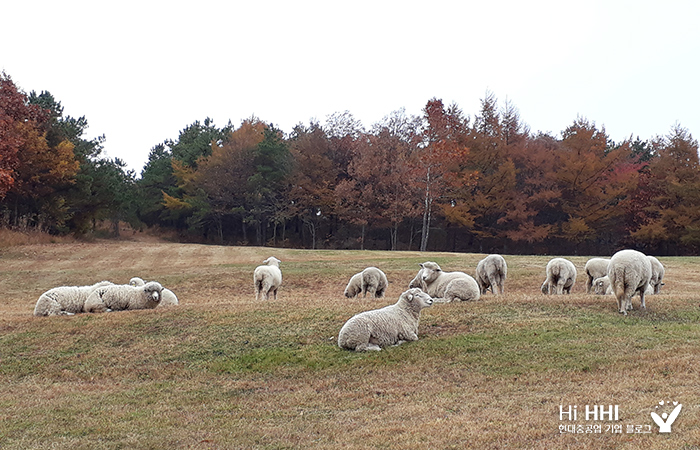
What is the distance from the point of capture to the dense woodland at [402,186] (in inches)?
1822

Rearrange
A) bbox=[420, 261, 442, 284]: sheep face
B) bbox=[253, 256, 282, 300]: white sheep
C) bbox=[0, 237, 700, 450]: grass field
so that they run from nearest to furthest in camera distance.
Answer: bbox=[0, 237, 700, 450]: grass field, bbox=[420, 261, 442, 284]: sheep face, bbox=[253, 256, 282, 300]: white sheep

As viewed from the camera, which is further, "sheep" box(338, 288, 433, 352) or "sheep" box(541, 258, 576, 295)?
"sheep" box(541, 258, 576, 295)

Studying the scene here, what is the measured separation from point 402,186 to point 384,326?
41.4 m

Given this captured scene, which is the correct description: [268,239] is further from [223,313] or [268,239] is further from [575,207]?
[223,313]

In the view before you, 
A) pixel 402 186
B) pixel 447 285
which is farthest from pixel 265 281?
pixel 402 186

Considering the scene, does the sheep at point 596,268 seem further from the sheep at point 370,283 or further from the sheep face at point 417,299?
the sheep face at point 417,299

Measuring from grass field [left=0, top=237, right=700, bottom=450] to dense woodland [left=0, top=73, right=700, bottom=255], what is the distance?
33.6m

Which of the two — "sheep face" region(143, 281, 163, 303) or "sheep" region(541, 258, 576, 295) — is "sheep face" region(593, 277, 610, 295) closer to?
"sheep" region(541, 258, 576, 295)

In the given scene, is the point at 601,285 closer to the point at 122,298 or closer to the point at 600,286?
the point at 600,286

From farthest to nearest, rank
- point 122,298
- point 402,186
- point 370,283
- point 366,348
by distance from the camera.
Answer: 1. point 402,186
2. point 370,283
3. point 122,298
4. point 366,348

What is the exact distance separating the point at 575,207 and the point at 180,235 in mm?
41434

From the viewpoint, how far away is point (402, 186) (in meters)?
51.6

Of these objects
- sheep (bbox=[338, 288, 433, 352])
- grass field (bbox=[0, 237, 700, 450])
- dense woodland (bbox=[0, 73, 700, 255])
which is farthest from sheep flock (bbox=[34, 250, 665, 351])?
dense woodland (bbox=[0, 73, 700, 255])

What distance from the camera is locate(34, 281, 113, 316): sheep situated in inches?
582
